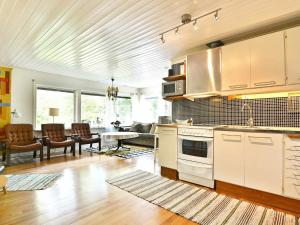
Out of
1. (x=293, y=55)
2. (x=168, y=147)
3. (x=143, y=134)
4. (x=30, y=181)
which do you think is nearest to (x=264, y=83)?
(x=293, y=55)

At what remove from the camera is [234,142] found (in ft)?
8.49

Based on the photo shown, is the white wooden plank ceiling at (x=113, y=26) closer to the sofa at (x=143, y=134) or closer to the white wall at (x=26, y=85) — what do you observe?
the white wall at (x=26, y=85)

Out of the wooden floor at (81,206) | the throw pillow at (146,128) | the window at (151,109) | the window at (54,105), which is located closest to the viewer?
the wooden floor at (81,206)

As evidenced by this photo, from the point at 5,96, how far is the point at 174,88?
15.1 ft

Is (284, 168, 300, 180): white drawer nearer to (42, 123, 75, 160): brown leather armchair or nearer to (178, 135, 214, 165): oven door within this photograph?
(178, 135, 214, 165): oven door

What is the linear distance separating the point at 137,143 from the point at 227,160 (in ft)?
15.3

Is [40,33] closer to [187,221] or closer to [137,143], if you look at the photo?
[187,221]

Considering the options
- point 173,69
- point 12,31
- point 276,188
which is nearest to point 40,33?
point 12,31

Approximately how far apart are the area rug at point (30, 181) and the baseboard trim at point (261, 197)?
274 centimetres

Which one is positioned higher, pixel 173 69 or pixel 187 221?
pixel 173 69

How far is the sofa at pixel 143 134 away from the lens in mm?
6601

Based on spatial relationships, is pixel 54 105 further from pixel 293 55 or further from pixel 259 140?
pixel 293 55

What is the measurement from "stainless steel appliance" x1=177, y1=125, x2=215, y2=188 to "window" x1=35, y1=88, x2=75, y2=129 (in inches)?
178

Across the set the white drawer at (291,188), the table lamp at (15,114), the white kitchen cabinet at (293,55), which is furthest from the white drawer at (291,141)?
the table lamp at (15,114)
